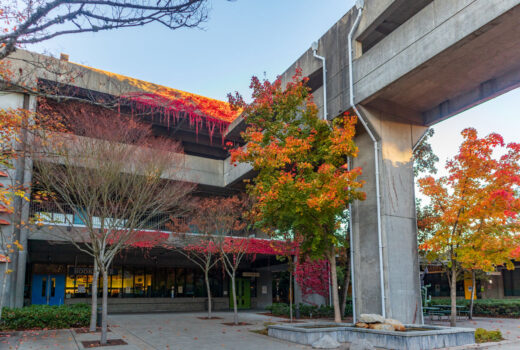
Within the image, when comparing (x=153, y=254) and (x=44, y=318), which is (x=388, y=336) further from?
(x=153, y=254)

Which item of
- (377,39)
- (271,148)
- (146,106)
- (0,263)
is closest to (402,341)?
(271,148)

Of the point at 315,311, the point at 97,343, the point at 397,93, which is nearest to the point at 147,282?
the point at 315,311

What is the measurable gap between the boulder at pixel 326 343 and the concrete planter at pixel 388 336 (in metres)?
0.25

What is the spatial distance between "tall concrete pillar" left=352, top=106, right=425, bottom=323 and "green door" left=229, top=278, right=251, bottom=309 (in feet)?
56.7

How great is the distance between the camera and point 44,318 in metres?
15.7

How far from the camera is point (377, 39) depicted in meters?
18.3

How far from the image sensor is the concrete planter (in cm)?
1094

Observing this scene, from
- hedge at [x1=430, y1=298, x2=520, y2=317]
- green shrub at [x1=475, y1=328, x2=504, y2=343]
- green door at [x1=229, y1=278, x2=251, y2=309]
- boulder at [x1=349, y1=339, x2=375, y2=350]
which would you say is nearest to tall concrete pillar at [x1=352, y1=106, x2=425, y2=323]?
green shrub at [x1=475, y1=328, x2=504, y2=343]

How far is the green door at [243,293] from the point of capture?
103ft

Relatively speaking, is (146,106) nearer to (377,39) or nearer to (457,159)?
(377,39)

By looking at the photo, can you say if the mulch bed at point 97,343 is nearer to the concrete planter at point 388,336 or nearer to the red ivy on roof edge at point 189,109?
the concrete planter at point 388,336

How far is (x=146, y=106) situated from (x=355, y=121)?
48.8 ft

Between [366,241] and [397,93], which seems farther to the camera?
[366,241]

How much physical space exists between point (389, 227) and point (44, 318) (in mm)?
13186
